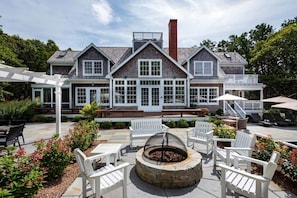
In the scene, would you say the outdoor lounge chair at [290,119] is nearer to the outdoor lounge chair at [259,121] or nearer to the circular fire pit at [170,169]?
the outdoor lounge chair at [259,121]

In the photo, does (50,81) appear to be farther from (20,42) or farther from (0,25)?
(20,42)

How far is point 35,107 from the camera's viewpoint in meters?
15.1

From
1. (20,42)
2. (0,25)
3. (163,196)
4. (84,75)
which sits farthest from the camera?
(20,42)

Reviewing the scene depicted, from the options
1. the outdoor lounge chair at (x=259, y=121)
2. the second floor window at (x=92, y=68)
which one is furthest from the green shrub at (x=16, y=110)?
the outdoor lounge chair at (x=259, y=121)

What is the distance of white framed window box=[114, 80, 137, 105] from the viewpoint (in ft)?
49.0

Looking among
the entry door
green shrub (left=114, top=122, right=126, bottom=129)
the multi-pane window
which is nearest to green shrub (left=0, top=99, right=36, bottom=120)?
green shrub (left=114, top=122, right=126, bottom=129)

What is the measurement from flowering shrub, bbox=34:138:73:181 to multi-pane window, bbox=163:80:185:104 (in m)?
12.0

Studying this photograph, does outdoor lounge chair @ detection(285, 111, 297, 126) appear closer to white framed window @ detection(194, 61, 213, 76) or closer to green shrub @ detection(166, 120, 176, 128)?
white framed window @ detection(194, 61, 213, 76)

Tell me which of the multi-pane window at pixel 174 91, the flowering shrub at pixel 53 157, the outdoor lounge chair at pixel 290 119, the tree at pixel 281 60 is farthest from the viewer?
the tree at pixel 281 60

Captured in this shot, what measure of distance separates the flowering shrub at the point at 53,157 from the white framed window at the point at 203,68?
14.9 meters

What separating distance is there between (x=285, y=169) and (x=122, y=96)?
12.7m

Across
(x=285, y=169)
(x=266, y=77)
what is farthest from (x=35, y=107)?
(x=266, y=77)

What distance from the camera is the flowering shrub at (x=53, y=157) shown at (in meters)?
3.74

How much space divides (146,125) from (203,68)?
1177cm
